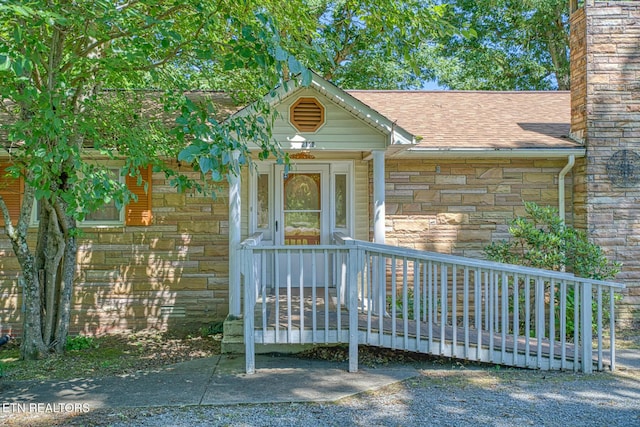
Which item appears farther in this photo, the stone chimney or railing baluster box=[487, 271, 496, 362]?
the stone chimney

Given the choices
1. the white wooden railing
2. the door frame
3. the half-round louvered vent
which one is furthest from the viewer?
the door frame

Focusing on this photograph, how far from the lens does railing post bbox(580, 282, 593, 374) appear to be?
5445 millimetres

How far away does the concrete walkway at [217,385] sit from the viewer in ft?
15.6

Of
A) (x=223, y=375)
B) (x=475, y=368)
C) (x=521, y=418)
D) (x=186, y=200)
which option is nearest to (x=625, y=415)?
(x=521, y=418)

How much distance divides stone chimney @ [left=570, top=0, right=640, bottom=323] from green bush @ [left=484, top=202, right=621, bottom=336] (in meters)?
0.56

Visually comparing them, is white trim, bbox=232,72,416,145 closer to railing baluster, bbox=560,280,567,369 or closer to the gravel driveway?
railing baluster, bbox=560,280,567,369

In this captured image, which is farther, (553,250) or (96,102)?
(553,250)

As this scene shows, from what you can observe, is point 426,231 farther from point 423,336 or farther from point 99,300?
point 99,300

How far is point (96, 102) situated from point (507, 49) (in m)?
16.3

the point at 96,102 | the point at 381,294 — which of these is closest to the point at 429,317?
the point at 381,294

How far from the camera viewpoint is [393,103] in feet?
33.1

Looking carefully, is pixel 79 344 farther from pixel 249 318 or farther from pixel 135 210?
pixel 249 318

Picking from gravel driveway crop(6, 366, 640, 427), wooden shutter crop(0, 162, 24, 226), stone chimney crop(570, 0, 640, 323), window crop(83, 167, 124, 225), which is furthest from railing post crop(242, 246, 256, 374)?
stone chimney crop(570, 0, 640, 323)

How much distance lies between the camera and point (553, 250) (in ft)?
23.1
